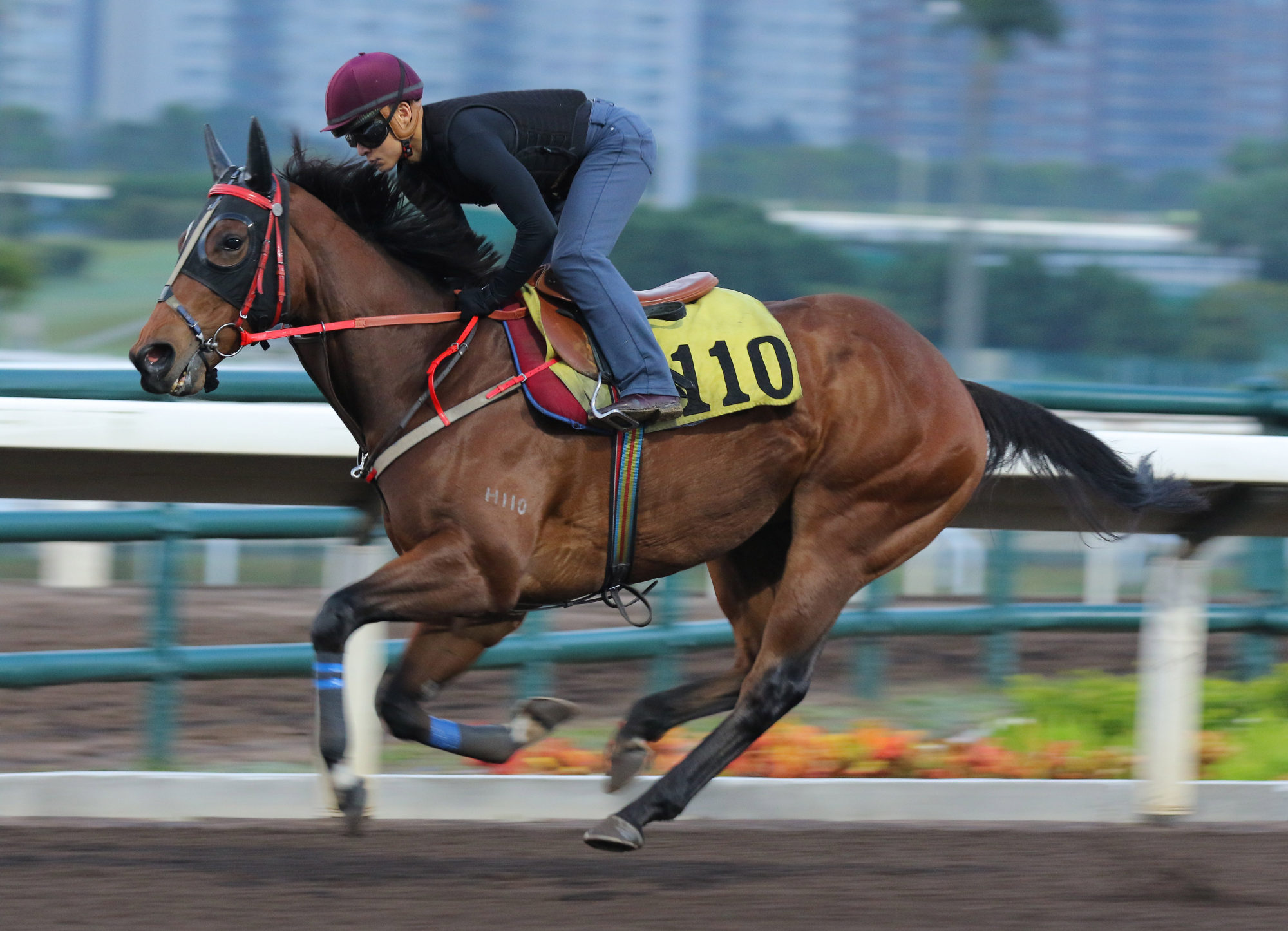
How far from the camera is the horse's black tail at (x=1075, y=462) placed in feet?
15.0

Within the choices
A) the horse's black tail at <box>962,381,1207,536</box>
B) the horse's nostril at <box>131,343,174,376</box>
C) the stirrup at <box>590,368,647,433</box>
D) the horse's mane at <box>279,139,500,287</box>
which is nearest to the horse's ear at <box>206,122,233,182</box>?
the horse's mane at <box>279,139,500,287</box>

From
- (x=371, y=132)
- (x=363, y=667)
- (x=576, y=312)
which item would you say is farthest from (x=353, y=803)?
(x=371, y=132)

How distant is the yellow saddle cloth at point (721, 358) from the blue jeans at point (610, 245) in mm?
113

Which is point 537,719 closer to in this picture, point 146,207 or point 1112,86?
point 146,207

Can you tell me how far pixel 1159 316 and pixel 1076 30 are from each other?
13.6 metres

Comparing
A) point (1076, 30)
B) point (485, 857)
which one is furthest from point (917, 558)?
point (1076, 30)

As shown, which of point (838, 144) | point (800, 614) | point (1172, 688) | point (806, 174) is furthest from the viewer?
point (838, 144)

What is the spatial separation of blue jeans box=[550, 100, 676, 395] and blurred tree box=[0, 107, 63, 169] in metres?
23.7

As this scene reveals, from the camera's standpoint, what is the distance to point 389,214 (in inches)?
162

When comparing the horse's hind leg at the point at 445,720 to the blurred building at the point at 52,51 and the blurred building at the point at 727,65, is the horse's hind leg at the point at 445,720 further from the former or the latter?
the blurred building at the point at 52,51

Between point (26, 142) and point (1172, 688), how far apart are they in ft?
81.9

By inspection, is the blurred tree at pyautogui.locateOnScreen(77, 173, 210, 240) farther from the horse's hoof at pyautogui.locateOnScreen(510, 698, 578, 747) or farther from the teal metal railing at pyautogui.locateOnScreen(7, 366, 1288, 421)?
the horse's hoof at pyautogui.locateOnScreen(510, 698, 578, 747)

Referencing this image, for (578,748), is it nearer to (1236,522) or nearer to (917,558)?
(1236,522)

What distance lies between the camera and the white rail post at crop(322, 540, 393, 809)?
4.40 meters
